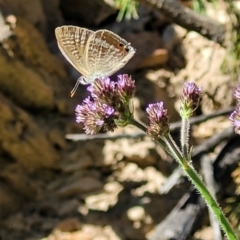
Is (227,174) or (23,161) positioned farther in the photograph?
(23,161)

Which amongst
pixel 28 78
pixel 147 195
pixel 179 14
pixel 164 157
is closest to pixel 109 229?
pixel 147 195

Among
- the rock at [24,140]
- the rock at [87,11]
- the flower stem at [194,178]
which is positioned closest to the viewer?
the flower stem at [194,178]

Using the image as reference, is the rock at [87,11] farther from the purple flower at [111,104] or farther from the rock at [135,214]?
the purple flower at [111,104]

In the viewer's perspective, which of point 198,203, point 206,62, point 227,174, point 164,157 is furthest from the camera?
point 206,62

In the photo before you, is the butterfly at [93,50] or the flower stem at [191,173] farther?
the butterfly at [93,50]

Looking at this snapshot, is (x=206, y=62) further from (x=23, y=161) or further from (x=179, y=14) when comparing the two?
(x=23, y=161)

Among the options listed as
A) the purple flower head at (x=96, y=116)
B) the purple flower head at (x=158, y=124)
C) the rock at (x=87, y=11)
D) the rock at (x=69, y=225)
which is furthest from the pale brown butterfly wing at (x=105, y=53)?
the rock at (x=87, y=11)

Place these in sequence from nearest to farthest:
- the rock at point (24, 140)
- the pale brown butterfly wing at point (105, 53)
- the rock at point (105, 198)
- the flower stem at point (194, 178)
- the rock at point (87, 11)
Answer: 1. the flower stem at point (194, 178)
2. the pale brown butterfly wing at point (105, 53)
3. the rock at point (24, 140)
4. the rock at point (105, 198)
5. the rock at point (87, 11)
